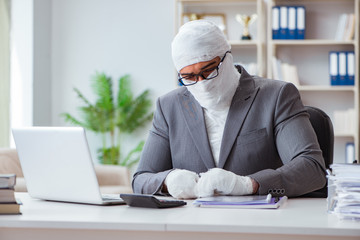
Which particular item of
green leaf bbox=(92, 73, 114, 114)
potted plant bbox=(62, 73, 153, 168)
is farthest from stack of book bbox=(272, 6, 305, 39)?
green leaf bbox=(92, 73, 114, 114)

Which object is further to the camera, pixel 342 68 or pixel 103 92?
pixel 103 92

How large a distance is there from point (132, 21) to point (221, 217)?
485 centimetres

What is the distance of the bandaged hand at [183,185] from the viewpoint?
1954mm

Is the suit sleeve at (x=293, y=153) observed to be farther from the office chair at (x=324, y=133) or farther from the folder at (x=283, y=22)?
the folder at (x=283, y=22)

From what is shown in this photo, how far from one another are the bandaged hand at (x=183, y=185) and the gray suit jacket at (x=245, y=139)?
11cm

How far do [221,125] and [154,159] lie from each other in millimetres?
282

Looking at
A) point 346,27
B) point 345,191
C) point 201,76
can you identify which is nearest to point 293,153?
point 201,76

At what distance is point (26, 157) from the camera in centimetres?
190

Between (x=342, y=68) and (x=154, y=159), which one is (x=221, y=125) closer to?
(x=154, y=159)

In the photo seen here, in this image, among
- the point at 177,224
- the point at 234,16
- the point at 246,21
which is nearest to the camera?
the point at 177,224

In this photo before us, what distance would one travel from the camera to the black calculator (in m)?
1.69

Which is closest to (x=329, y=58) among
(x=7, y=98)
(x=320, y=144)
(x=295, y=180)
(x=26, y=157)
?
(x=7, y=98)

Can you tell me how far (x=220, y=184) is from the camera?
74.9 inches

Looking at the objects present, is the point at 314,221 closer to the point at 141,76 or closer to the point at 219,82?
the point at 219,82
